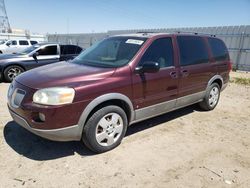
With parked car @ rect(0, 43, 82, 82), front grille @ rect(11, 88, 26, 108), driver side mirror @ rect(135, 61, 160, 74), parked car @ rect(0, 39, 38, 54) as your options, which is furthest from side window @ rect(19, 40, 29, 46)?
driver side mirror @ rect(135, 61, 160, 74)

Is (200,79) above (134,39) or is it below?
below

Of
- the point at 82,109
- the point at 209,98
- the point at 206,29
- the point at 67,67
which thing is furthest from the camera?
the point at 206,29

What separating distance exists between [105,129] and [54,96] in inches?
38.0

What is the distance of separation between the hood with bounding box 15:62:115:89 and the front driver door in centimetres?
61

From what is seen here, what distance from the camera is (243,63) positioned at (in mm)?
13898

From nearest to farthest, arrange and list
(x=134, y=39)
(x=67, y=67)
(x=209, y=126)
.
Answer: (x=67, y=67) < (x=134, y=39) < (x=209, y=126)

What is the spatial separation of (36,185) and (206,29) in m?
16.6

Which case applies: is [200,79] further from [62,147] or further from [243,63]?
[243,63]

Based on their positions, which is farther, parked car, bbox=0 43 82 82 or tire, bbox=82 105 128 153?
parked car, bbox=0 43 82 82

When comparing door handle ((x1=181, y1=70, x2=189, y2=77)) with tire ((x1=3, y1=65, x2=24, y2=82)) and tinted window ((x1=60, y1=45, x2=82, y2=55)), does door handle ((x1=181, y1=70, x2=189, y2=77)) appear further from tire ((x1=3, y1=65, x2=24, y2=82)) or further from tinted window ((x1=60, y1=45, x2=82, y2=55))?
tire ((x1=3, y1=65, x2=24, y2=82))

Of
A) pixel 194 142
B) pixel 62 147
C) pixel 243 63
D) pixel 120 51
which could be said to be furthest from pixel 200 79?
pixel 243 63

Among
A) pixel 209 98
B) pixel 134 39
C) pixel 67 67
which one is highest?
pixel 134 39

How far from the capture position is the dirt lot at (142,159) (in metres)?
2.98

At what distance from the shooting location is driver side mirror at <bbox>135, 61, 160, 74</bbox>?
365cm
